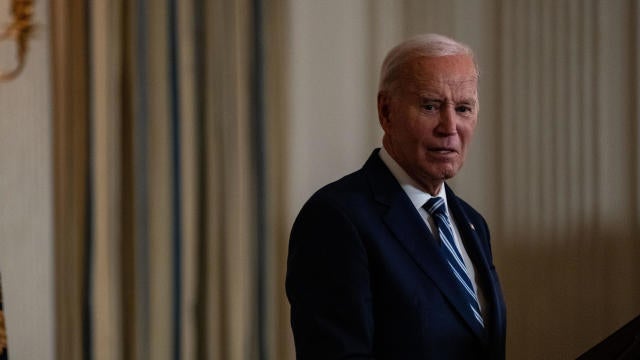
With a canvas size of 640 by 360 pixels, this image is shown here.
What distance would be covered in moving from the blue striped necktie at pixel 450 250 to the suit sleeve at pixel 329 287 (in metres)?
0.18

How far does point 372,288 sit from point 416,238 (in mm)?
119

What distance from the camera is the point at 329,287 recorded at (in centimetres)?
138

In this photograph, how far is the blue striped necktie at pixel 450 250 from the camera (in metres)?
1.50

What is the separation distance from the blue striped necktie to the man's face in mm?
61

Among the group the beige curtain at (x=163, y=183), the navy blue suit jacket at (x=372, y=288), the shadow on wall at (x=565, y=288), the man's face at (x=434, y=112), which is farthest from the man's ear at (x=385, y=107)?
the shadow on wall at (x=565, y=288)

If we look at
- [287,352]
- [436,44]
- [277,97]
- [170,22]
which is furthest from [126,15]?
[436,44]

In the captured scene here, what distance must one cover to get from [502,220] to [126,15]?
158cm

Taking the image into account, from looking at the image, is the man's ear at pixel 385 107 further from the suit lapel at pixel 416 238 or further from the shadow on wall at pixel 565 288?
the shadow on wall at pixel 565 288

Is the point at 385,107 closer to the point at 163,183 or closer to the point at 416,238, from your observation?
the point at 416,238

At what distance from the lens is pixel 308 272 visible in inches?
55.0

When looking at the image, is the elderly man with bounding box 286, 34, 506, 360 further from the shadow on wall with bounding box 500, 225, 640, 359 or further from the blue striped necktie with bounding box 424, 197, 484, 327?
the shadow on wall with bounding box 500, 225, 640, 359

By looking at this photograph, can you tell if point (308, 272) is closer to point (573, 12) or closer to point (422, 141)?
point (422, 141)

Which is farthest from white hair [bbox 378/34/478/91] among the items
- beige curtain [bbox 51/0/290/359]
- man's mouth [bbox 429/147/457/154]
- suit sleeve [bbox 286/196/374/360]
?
beige curtain [bbox 51/0/290/359]

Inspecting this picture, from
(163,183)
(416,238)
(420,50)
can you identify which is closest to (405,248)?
(416,238)
